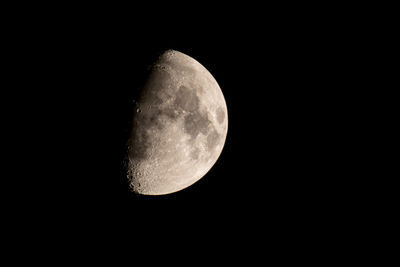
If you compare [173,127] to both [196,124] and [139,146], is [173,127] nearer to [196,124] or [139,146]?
[196,124]

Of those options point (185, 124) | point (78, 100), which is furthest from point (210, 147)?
point (78, 100)

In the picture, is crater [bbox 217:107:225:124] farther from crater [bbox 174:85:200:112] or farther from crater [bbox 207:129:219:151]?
crater [bbox 174:85:200:112]

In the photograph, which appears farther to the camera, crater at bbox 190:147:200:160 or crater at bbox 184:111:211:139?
crater at bbox 190:147:200:160

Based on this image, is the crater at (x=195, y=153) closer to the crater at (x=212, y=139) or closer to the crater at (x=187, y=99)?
the crater at (x=212, y=139)

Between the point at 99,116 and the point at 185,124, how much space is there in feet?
2.59

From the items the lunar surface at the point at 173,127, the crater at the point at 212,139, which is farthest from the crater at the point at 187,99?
the crater at the point at 212,139

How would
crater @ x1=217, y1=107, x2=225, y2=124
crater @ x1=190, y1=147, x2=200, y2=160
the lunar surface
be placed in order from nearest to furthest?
1. the lunar surface
2. crater @ x1=190, y1=147, x2=200, y2=160
3. crater @ x1=217, y1=107, x2=225, y2=124

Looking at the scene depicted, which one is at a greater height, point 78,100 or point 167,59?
point 167,59

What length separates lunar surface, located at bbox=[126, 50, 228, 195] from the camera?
3020mm

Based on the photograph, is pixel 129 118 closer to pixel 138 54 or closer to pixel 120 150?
pixel 120 150

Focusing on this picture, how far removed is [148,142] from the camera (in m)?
3.05

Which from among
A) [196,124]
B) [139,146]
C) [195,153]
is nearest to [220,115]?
[196,124]

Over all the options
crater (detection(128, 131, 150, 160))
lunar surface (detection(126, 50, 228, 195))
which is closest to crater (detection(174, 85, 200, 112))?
lunar surface (detection(126, 50, 228, 195))

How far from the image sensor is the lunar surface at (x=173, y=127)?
3.02 meters
